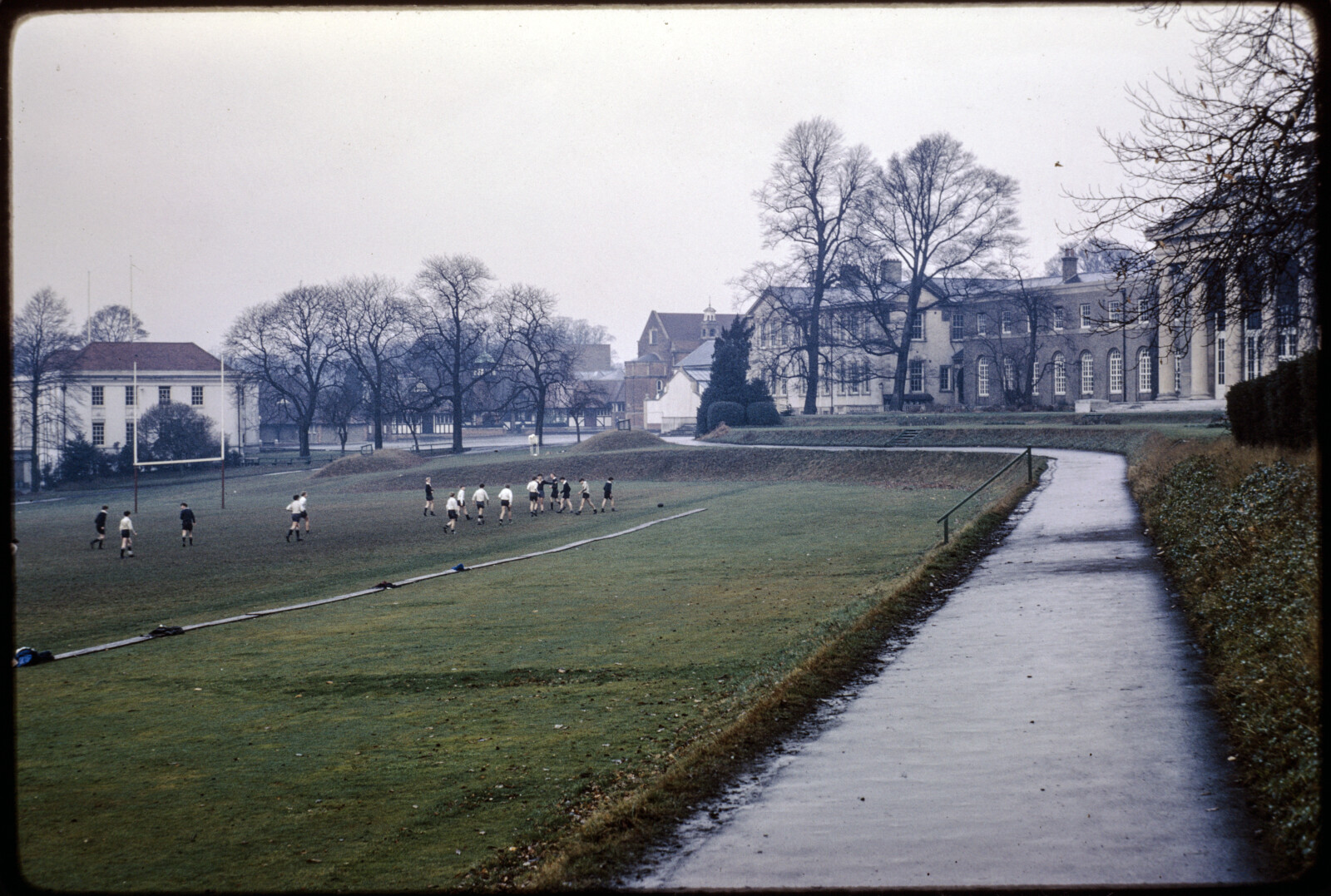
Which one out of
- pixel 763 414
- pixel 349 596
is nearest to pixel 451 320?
pixel 763 414

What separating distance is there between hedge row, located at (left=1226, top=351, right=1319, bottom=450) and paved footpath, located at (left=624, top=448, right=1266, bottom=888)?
5410 millimetres

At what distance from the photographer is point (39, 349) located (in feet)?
199

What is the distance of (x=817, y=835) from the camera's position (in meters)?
5.78

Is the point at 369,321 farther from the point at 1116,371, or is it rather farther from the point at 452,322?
the point at 1116,371

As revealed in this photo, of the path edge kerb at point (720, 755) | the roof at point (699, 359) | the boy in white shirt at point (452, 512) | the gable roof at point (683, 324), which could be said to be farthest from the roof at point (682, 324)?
the path edge kerb at point (720, 755)

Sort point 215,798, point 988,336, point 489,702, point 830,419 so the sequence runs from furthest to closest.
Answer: point 988,336 < point 830,419 < point 489,702 < point 215,798

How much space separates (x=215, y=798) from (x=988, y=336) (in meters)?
68.7

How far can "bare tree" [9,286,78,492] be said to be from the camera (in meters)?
59.8

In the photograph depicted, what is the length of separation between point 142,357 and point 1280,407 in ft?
239

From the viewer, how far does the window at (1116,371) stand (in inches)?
2527

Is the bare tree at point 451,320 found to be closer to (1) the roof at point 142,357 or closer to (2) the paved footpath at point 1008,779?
(1) the roof at point 142,357

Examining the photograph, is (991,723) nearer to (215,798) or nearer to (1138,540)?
(215,798)

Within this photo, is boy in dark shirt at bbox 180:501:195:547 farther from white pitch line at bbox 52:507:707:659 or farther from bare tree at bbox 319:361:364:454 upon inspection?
bare tree at bbox 319:361:364:454

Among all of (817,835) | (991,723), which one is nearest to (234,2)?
(817,835)
